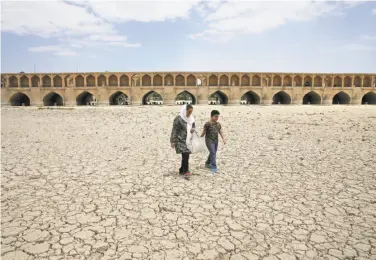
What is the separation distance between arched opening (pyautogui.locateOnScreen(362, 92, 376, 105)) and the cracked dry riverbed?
3393 cm

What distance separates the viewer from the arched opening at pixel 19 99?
1247 inches

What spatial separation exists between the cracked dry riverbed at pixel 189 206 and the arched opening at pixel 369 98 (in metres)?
33.9

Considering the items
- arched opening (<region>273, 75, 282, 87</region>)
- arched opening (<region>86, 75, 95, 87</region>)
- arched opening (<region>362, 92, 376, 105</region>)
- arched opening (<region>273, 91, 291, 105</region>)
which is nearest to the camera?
arched opening (<region>86, 75, 95, 87</region>)

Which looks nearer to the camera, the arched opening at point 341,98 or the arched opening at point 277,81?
the arched opening at point 277,81

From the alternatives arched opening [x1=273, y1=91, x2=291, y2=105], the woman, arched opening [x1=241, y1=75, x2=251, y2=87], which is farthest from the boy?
arched opening [x1=273, y1=91, x2=291, y2=105]

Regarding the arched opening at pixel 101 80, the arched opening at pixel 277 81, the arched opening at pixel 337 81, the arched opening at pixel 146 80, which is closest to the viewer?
the arched opening at pixel 101 80

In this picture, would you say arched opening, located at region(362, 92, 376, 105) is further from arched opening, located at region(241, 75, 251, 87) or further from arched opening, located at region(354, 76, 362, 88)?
arched opening, located at region(241, 75, 251, 87)

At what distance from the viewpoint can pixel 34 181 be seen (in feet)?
14.0

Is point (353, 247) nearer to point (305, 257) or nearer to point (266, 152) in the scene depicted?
point (305, 257)

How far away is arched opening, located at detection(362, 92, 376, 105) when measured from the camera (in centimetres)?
3341

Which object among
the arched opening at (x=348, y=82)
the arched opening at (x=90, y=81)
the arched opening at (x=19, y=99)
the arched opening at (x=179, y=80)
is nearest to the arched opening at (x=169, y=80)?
the arched opening at (x=179, y=80)

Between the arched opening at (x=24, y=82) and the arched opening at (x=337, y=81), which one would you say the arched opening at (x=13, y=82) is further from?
the arched opening at (x=337, y=81)

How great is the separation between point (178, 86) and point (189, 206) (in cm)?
2815

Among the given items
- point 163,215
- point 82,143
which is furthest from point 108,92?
point 163,215
